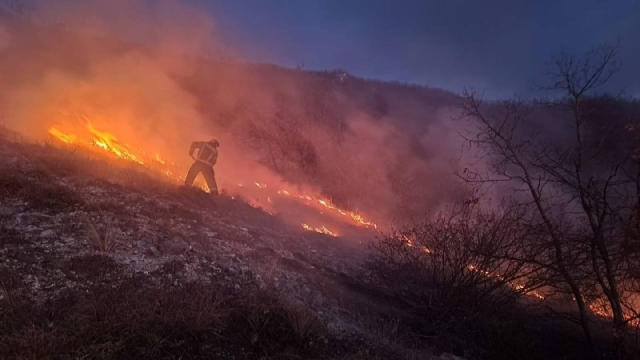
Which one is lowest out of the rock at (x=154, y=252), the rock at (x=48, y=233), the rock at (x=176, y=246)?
the rock at (x=48, y=233)

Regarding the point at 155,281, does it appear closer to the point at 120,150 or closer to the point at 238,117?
the point at 120,150

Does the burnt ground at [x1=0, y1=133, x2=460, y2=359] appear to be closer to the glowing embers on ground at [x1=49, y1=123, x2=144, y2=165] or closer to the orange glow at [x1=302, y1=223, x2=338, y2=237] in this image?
the orange glow at [x1=302, y1=223, x2=338, y2=237]

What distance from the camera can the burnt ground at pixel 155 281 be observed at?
3.99 meters

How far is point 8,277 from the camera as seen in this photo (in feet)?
15.0

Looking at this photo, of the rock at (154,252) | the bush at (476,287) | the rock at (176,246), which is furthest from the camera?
the bush at (476,287)

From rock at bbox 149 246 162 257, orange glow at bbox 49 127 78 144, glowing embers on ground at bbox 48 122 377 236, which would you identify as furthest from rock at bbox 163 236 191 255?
orange glow at bbox 49 127 78 144

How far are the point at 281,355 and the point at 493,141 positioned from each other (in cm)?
530

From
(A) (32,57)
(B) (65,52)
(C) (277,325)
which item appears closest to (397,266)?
(C) (277,325)

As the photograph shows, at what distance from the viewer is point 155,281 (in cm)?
521

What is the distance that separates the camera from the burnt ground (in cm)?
399

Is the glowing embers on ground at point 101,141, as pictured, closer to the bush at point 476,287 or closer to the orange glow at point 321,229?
the orange glow at point 321,229

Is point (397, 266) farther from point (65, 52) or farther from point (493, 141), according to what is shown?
point (65, 52)

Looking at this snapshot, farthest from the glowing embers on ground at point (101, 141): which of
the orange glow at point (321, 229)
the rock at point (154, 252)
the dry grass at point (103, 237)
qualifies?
the rock at point (154, 252)

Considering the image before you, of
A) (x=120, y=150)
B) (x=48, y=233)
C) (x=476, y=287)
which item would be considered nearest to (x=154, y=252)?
(x=48, y=233)
